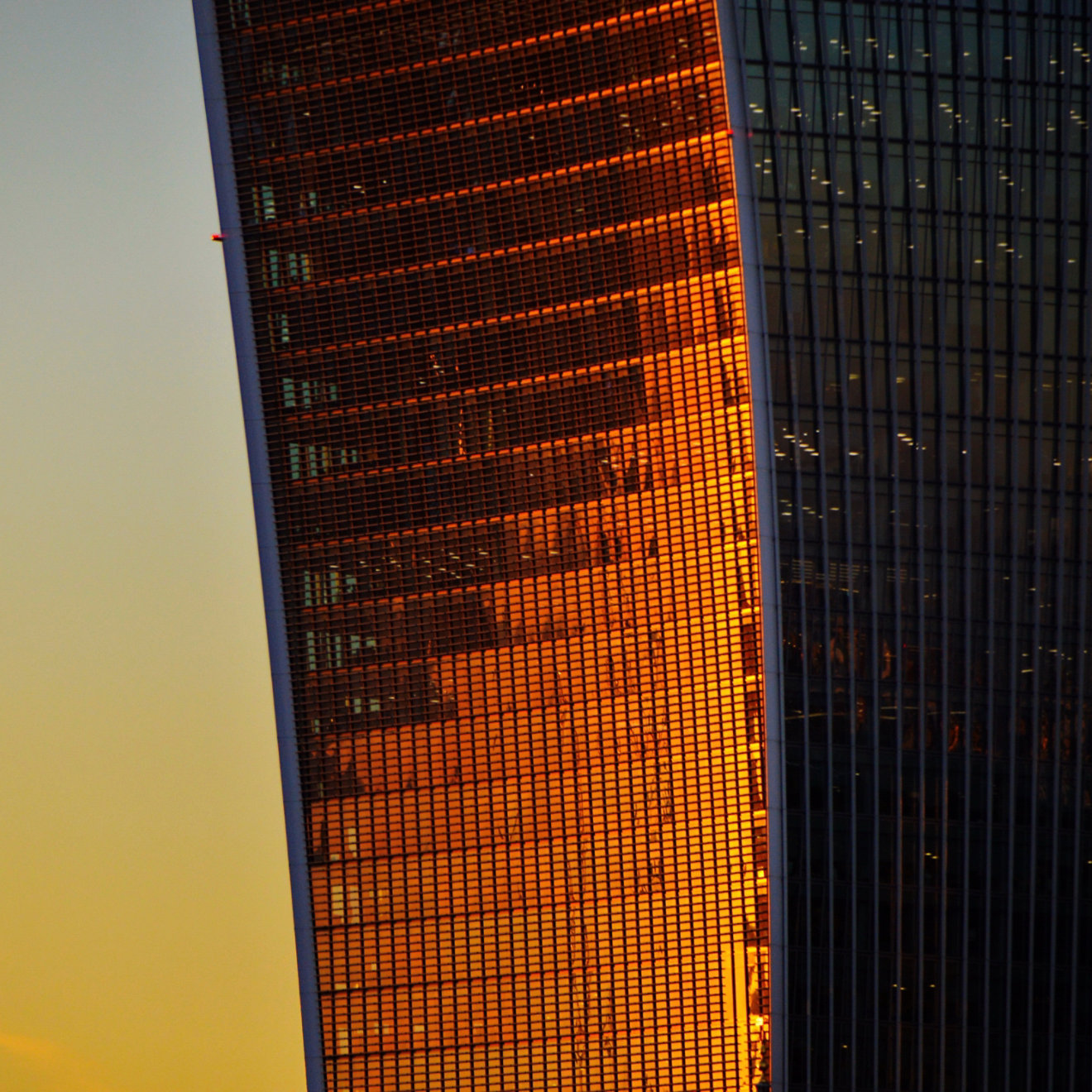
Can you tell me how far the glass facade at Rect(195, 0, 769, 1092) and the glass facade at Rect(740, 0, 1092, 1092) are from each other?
1972 mm

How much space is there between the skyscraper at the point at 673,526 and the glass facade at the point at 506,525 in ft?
0.40

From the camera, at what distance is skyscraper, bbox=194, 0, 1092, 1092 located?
47.9 metres

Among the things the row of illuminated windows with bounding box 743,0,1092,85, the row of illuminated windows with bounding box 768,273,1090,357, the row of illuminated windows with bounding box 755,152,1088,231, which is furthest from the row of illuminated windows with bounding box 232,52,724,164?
the row of illuminated windows with bounding box 768,273,1090,357

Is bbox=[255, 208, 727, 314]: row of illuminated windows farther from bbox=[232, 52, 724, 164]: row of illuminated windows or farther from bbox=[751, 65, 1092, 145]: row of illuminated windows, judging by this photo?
bbox=[751, 65, 1092, 145]: row of illuminated windows

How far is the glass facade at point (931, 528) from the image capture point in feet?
157

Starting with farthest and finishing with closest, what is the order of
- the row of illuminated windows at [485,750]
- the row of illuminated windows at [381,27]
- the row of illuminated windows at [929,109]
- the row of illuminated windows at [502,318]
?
the row of illuminated windows at [381,27] < the row of illuminated windows at [485,750] < the row of illuminated windows at [502,318] < the row of illuminated windows at [929,109]

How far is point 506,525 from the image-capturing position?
51.4 m

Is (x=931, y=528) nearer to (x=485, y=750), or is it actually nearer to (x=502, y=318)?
(x=502, y=318)

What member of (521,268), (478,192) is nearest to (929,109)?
(521,268)

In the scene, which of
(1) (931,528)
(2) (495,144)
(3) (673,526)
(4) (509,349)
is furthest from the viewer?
(4) (509,349)

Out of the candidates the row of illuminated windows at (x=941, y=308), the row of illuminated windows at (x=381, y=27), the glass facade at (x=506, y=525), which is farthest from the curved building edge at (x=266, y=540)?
the row of illuminated windows at (x=941, y=308)

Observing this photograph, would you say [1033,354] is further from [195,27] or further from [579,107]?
[195,27]

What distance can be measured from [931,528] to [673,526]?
26.6ft

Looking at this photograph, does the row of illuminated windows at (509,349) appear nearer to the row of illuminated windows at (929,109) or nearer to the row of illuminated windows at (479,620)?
the row of illuminated windows at (929,109)
